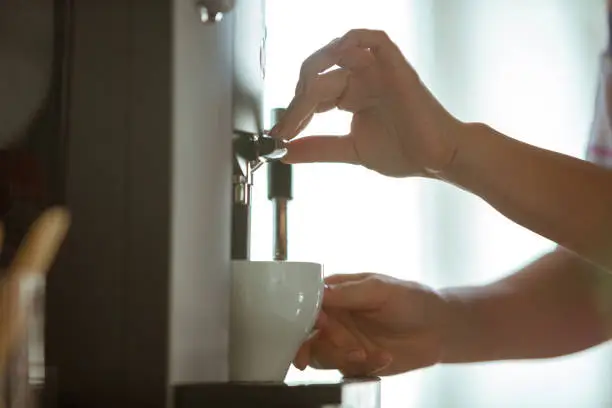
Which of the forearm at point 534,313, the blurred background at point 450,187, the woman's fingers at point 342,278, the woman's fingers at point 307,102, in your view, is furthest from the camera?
the blurred background at point 450,187

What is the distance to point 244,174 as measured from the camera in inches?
22.6

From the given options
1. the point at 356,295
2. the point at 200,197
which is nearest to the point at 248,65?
the point at 200,197

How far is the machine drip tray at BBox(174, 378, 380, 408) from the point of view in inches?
16.1

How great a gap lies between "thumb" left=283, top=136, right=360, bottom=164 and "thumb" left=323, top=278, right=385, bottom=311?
5.0 inches

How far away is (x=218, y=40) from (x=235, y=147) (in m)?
0.08

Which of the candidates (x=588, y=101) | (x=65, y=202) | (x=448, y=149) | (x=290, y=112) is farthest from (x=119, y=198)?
(x=588, y=101)

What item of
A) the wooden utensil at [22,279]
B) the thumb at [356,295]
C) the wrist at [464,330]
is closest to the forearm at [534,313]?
the wrist at [464,330]

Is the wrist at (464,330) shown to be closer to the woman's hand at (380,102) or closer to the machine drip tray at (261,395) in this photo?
the woman's hand at (380,102)

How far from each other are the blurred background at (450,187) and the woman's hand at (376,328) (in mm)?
280

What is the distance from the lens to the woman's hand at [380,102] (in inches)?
24.9

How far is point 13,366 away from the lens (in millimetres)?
365

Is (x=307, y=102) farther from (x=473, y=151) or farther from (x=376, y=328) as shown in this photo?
(x=376, y=328)

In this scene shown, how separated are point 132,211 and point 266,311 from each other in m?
0.14

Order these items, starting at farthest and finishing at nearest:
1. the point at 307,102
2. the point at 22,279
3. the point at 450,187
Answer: the point at 450,187 → the point at 307,102 → the point at 22,279
